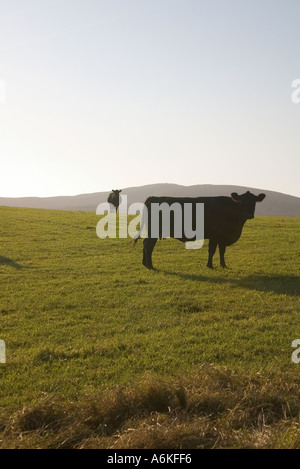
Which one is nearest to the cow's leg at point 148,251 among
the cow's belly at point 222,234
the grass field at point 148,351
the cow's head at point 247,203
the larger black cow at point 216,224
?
the larger black cow at point 216,224

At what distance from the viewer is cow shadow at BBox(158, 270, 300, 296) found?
13684mm

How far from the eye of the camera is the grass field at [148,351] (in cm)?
503

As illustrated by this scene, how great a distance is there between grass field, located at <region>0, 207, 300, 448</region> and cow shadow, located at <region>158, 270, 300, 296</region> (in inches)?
1.3

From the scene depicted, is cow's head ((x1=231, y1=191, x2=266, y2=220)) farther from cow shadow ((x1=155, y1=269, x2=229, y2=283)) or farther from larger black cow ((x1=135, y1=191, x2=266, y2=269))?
cow shadow ((x1=155, y1=269, x2=229, y2=283))

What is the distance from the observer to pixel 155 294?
511 inches

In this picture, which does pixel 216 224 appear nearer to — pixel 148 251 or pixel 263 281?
pixel 148 251

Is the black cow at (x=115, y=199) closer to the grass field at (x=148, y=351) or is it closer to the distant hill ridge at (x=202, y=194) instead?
the grass field at (x=148, y=351)

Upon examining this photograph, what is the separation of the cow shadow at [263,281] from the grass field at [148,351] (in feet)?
0.11

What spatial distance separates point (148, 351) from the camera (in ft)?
27.7

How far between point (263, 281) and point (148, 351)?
7452 millimetres

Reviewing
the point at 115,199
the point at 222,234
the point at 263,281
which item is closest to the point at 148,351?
the point at 263,281

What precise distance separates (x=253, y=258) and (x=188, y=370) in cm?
1207
